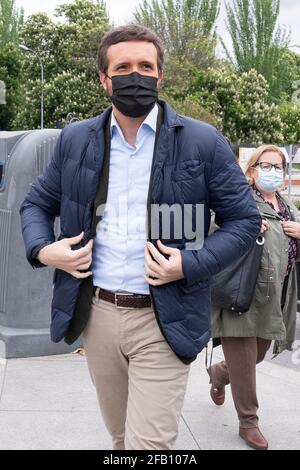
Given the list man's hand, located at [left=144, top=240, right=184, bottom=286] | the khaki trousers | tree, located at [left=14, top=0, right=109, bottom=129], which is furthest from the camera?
tree, located at [left=14, top=0, right=109, bottom=129]

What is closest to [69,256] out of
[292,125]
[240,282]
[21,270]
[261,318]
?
[240,282]

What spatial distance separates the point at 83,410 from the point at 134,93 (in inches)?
94.4

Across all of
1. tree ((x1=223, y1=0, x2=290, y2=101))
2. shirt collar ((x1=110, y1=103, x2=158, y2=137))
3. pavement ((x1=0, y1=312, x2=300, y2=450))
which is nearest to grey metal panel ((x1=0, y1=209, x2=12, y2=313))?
pavement ((x1=0, y1=312, x2=300, y2=450))

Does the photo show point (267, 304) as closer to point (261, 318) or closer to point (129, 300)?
point (261, 318)

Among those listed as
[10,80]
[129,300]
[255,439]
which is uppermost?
[129,300]

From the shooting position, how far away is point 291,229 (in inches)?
159

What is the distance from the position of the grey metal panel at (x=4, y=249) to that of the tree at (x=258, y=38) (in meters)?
46.2

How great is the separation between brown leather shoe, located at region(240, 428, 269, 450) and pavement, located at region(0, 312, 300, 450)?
0.12ft

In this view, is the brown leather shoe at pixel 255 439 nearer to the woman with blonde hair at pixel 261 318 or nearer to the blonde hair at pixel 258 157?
the woman with blonde hair at pixel 261 318

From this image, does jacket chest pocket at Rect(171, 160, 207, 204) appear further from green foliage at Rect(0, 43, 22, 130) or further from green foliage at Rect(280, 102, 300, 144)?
green foliage at Rect(0, 43, 22, 130)

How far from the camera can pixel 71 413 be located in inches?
170

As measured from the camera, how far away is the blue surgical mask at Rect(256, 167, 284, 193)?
4148 mm

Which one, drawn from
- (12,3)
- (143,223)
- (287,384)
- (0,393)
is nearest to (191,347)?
(143,223)

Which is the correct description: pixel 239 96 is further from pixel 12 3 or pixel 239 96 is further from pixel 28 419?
pixel 12 3
